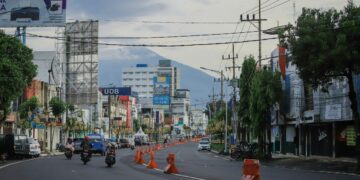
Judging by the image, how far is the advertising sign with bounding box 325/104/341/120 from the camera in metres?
42.6

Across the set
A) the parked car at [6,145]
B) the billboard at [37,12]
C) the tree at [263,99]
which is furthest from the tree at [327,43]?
the billboard at [37,12]

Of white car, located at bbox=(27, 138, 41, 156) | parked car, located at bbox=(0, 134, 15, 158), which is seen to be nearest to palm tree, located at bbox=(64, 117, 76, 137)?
white car, located at bbox=(27, 138, 41, 156)

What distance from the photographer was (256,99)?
168 ft

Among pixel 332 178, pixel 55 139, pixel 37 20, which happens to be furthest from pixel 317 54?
pixel 55 139

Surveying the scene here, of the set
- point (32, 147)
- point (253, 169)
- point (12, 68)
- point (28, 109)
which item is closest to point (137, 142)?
point (28, 109)

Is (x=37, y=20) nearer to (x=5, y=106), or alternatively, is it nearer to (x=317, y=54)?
(x=5, y=106)

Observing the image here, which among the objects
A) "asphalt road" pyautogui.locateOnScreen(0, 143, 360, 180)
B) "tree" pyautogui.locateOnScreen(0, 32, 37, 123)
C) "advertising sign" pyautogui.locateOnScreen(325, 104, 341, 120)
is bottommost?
"asphalt road" pyautogui.locateOnScreen(0, 143, 360, 180)

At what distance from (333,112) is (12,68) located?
22.4 meters

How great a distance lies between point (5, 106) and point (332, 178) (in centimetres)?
2472

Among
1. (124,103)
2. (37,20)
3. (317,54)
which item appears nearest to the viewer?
(317,54)

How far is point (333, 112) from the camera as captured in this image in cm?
4347

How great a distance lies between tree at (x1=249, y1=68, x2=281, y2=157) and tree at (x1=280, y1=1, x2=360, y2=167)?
16.4 metres

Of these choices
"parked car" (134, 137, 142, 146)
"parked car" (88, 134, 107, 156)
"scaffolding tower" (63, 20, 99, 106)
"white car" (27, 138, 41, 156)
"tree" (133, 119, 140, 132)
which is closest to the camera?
"white car" (27, 138, 41, 156)

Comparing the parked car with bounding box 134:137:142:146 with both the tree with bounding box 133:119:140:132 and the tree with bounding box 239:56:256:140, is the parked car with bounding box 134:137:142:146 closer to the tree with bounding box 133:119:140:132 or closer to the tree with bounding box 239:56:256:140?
the tree with bounding box 133:119:140:132
